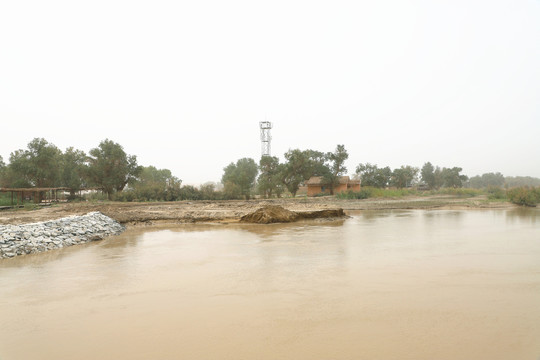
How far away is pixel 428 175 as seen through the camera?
71688mm

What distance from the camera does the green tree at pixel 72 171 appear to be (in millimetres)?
34222

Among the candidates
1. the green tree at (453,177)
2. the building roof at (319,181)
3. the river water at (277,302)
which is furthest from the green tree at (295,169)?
the green tree at (453,177)

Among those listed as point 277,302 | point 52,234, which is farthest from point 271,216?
point 277,302

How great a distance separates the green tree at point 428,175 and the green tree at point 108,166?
6018 cm

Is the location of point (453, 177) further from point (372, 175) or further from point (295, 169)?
point (295, 169)

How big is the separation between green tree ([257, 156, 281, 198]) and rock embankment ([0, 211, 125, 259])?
25378 millimetres

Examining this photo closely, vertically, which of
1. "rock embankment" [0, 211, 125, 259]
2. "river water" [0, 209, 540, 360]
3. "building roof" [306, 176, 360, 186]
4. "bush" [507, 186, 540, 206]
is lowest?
"river water" [0, 209, 540, 360]

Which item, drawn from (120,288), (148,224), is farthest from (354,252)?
(148,224)

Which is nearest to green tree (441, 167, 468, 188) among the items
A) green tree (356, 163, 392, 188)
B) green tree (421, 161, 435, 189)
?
green tree (421, 161, 435, 189)

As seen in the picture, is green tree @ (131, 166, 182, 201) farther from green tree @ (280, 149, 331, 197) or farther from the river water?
the river water

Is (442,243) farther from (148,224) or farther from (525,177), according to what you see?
(525,177)

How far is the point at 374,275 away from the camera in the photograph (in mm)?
8070

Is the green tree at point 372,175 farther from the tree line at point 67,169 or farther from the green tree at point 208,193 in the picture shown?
the tree line at point 67,169

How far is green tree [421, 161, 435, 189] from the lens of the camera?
Result: 71.2 metres
